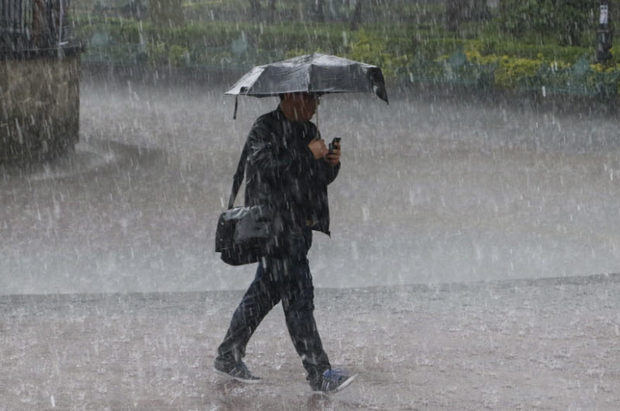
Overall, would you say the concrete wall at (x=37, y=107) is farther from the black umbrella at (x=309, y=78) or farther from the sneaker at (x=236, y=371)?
the black umbrella at (x=309, y=78)

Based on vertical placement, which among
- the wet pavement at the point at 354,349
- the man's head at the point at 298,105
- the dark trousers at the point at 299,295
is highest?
the man's head at the point at 298,105

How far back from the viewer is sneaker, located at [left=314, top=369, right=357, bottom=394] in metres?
5.74

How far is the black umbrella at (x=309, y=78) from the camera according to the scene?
5500 mm

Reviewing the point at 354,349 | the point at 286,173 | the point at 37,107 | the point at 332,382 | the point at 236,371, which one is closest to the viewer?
the point at 286,173

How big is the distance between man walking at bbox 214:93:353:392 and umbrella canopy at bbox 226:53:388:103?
16cm

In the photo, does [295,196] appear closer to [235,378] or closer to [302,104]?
[302,104]

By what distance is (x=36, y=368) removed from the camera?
6.23 m

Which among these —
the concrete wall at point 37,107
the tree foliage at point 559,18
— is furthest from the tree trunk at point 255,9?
the concrete wall at point 37,107

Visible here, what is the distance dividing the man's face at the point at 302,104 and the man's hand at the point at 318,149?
8.2 inches

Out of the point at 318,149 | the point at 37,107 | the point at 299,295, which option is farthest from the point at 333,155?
the point at 37,107

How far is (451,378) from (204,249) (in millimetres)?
4037

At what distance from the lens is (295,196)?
5.68 m

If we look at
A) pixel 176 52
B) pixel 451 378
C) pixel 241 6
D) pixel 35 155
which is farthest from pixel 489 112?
pixel 241 6

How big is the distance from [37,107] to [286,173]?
9.46m
